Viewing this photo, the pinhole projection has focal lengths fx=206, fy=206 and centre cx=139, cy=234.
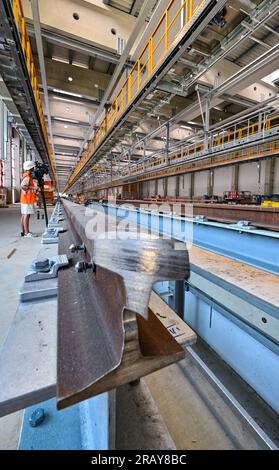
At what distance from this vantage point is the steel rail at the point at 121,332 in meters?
0.35

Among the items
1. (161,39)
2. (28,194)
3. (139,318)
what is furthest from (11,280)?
(161,39)

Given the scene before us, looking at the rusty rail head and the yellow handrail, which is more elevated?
the yellow handrail

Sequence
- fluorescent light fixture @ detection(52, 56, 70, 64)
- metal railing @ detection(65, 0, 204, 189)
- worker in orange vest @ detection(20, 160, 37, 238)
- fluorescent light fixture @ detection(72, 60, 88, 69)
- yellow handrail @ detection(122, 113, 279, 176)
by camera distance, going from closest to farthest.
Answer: metal railing @ detection(65, 0, 204, 189) < worker in orange vest @ detection(20, 160, 37, 238) < yellow handrail @ detection(122, 113, 279, 176) < fluorescent light fixture @ detection(52, 56, 70, 64) < fluorescent light fixture @ detection(72, 60, 88, 69)

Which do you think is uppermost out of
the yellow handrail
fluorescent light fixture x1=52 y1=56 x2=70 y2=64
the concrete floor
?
fluorescent light fixture x1=52 y1=56 x2=70 y2=64

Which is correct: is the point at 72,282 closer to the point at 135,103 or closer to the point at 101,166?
the point at 135,103

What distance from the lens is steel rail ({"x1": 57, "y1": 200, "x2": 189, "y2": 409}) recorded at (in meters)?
0.35

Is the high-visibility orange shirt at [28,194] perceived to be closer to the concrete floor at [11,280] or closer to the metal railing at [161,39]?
the concrete floor at [11,280]

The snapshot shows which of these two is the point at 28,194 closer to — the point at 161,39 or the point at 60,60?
the point at 161,39

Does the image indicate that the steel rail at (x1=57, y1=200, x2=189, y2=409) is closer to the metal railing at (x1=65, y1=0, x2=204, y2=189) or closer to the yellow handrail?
the metal railing at (x1=65, y1=0, x2=204, y2=189)

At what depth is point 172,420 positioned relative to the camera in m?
1.06

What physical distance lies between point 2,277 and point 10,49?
273 cm

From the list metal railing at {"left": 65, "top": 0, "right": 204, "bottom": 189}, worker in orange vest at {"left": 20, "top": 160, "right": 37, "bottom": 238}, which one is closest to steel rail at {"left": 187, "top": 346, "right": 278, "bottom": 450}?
metal railing at {"left": 65, "top": 0, "right": 204, "bottom": 189}

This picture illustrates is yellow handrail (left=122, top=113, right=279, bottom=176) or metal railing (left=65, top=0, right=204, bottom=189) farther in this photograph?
yellow handrail (left=122, top=113, right=279, bottom=176)
